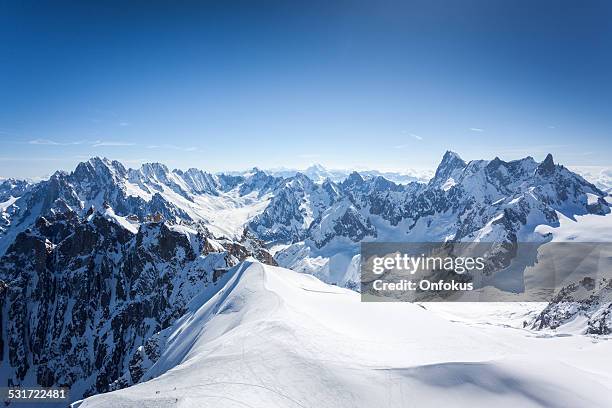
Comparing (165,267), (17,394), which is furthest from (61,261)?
(165,267)

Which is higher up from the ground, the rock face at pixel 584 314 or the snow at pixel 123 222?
the snow at pixel 123 222

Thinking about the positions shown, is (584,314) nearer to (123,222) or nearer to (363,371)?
(363,371)

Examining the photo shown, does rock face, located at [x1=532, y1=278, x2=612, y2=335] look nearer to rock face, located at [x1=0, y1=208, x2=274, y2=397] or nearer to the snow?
rock face, located at [x1=0, y1=208, x2=274, y2=397]

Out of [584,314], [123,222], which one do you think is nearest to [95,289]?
[123,222]

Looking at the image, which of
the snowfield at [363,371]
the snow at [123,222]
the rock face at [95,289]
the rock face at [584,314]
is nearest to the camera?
the snowfield at [363,371]

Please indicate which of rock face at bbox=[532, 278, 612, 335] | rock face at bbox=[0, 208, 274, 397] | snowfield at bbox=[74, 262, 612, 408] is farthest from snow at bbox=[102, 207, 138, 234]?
rock face at bbox=[532, 278, 612, 335]

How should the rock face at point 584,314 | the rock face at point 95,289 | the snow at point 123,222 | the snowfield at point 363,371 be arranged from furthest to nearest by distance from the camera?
the snow at point 123,222
the rock face at point 95,289
the rock face at point 584,314
the snowfield at point 363,371

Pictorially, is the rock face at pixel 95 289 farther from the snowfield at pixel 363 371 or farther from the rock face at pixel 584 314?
the rock face at pixel 584 314

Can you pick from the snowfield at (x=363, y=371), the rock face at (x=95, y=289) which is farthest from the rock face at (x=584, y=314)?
the rock face at (x=95, y=289)

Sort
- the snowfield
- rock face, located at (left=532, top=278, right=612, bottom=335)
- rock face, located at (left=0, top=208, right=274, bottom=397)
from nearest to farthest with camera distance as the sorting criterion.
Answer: the snowfield < rock face, located at (left=532, top=278, right=612, bottom=335) < rock face, located at (left=0, top=208, right=274, bottom=397)
